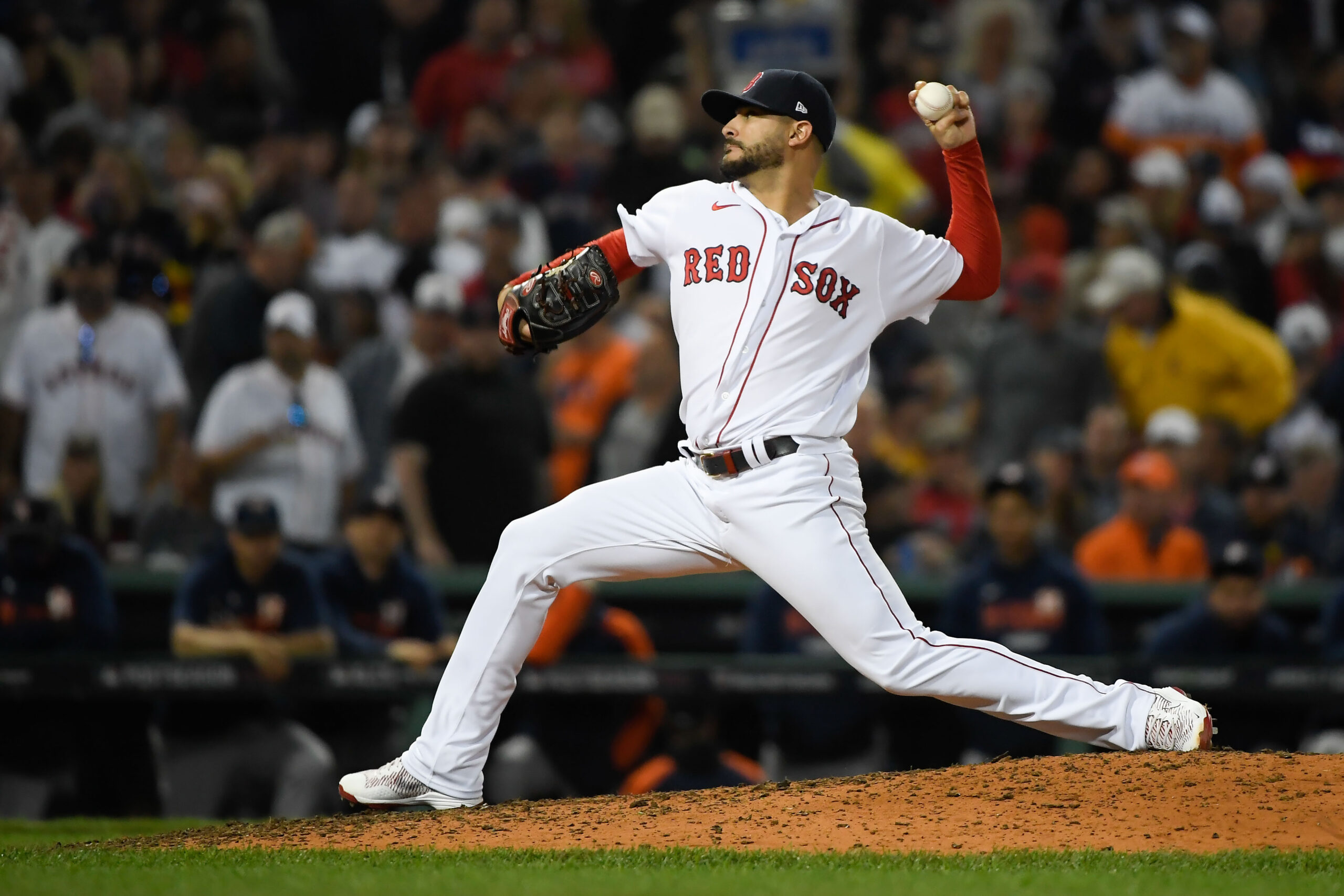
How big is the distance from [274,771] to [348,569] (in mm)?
998

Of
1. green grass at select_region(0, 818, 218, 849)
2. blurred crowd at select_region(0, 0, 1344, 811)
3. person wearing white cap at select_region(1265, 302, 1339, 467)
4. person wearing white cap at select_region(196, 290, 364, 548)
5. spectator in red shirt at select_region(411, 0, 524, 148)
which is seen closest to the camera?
green grass at select_region(0, 818, 218, 849)

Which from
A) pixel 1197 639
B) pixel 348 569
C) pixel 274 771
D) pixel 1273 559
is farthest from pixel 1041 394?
pixel 274 771

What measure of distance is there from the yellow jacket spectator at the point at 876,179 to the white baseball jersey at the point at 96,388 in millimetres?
3697

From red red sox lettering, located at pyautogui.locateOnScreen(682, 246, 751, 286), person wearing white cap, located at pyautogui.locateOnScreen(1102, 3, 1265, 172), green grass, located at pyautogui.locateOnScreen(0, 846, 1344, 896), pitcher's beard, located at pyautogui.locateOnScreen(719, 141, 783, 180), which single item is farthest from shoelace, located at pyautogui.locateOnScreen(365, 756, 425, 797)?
person wearing white cap, located at pyautogui.locateOnScreen(1102, 3, 1265, 172)

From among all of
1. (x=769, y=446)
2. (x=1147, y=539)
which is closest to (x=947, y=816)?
(x=769, y=446)

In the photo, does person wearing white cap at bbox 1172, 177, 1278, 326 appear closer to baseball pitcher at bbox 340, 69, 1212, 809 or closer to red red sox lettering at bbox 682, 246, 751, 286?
baseball pitcher at bbox 340, 69, 1212, 809

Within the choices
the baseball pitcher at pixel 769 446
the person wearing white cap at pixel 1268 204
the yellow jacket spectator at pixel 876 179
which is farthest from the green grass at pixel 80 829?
the person wearing white cap at pixel 1268 204

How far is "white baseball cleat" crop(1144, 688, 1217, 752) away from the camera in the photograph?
473 cm

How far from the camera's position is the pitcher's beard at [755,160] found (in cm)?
470

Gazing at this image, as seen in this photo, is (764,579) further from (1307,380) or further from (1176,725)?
(1307,380)

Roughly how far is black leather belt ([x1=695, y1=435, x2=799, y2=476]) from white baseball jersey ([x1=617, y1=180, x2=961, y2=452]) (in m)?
0.02

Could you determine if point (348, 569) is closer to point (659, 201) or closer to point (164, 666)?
point (164, 666)

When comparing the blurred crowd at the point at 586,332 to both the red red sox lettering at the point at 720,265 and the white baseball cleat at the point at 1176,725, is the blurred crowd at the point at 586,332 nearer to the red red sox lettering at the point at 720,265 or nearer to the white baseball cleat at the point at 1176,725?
the white baseball cleat at the point at 1176,725

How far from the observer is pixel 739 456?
15.0 ft
